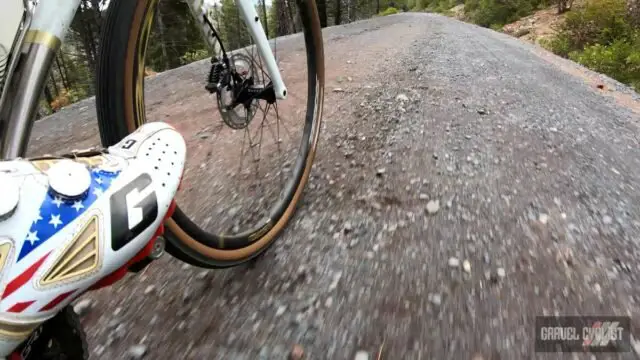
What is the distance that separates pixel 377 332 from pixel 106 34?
3.58 feet

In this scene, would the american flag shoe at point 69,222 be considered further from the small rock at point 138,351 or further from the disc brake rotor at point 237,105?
the disc brake rotor at point 237,105

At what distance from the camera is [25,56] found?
2.79 ft

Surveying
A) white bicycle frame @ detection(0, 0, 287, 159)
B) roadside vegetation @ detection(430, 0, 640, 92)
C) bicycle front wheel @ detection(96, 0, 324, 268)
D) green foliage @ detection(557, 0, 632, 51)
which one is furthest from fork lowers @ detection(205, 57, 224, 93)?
green foliage @ detection(557, 0, 632, 51)

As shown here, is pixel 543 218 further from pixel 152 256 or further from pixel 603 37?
pixel 603 37

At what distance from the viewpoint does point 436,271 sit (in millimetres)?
1485

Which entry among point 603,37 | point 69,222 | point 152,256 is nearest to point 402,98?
Result: point 152,256

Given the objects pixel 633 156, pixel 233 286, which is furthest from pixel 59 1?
pixel 633 156

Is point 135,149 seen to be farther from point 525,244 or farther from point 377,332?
point 525,244

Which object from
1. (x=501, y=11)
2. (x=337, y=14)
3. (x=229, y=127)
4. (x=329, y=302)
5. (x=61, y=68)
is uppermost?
(x=61, y=68)

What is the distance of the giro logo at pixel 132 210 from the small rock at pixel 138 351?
2.25ft

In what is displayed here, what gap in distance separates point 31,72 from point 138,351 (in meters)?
0.86

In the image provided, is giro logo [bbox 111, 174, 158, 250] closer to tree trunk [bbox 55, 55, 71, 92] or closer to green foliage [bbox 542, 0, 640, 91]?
tree trunk [bbox 55, 55, 71, 92]

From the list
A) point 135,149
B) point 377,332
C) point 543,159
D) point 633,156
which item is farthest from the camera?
point 633,156

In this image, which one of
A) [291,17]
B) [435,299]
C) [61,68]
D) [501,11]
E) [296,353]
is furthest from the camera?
[501,11]
